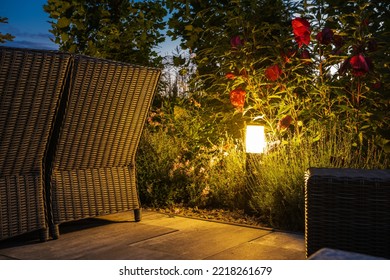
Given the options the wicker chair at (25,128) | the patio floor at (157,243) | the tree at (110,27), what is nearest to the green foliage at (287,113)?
the patio floor at (157,243)

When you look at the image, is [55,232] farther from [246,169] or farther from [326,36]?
[326,36]

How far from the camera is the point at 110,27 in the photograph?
617 centimetres

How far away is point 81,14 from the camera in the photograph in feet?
19.9

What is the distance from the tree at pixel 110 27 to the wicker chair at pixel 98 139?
2873 millimetres

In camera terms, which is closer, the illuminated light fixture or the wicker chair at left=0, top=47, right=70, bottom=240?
the wicker chair at left=0, top=47, right=70, bottom=240

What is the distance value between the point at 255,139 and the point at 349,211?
1433 millimetres

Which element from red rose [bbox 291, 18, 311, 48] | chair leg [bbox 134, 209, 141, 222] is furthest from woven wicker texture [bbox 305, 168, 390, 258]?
red rose [bbox 291, 18, 311, 48]

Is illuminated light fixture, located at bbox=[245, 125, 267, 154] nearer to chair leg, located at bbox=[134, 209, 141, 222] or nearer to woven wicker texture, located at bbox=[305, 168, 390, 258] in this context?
chair leg, located at bbox=[134, 209, 141, 222]

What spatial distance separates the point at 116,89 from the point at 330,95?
175cm

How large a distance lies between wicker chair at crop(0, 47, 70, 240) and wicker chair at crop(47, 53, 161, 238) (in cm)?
9

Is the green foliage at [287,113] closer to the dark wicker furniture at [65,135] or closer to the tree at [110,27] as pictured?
the dark wicker furniture at [65,135]

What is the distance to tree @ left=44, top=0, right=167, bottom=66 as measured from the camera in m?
5.98

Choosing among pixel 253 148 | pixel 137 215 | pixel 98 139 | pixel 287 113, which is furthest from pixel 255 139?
pixel 98 139
